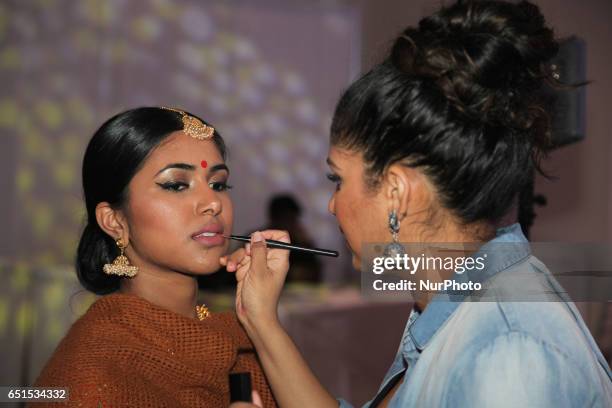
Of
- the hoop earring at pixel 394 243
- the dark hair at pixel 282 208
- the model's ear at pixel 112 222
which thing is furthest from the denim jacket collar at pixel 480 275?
the dark hair at pixel 282 208

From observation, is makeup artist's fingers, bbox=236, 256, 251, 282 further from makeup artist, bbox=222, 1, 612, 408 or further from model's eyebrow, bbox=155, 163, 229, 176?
makeup artist, bbox=222, 1, 612, 408

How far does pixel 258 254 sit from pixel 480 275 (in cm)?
50

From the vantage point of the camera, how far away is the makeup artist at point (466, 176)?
100 centimetres

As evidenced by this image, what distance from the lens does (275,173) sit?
18.4 ft

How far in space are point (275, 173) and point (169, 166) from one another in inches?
162

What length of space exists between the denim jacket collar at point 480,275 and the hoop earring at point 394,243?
4.1 inches

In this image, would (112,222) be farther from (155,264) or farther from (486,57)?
(486,57)

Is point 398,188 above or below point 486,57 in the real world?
below

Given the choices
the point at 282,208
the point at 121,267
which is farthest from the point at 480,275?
the point at 282,208

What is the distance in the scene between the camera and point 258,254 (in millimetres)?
1472

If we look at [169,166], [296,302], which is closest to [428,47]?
[169,166]

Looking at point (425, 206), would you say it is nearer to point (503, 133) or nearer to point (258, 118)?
point (503, 133)

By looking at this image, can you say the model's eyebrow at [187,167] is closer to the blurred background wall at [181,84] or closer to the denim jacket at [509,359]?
the denim jacket at [509,359]

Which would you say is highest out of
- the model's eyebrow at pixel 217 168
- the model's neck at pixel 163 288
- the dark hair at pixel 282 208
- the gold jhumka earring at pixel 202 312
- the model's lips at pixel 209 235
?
the dark hair at pixel 282 208
